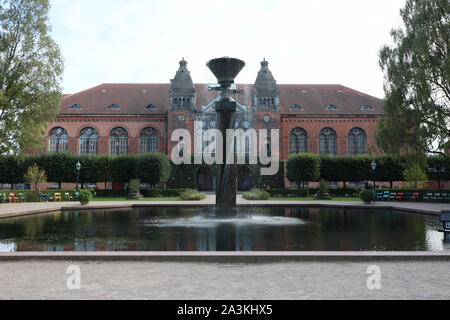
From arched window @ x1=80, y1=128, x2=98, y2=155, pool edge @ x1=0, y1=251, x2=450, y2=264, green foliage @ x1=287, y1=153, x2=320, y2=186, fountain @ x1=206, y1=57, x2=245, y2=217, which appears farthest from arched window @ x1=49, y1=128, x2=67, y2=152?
pool edge @ x1=0, y1=251, x2=450, y2=264

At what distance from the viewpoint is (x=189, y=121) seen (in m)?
42.7

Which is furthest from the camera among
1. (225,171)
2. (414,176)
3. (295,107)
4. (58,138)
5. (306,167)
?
(295,107)

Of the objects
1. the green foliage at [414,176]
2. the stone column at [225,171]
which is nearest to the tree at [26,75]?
the stone column at [225,171]

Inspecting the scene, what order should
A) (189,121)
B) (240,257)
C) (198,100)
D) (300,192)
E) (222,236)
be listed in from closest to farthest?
(240,257)
(222,236)
(300,192)
(189,121)
(198,100)

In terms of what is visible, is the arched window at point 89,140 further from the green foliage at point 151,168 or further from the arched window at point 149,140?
the green foliage at point 151,168

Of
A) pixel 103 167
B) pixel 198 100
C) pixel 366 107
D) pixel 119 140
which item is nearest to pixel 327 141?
pixel 366 107

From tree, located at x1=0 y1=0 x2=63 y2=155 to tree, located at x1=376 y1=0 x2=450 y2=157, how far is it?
73.0ft

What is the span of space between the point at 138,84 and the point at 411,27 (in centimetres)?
3825

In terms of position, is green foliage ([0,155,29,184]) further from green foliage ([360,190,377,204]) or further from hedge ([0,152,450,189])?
green foliage ([360,190,377,204])

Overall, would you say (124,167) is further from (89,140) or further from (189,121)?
(89,140)

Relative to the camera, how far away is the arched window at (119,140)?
142ft

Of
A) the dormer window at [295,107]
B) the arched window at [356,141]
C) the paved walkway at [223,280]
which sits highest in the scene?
the dormer window at [295,107]

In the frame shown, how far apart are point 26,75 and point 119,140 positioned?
75.9ft

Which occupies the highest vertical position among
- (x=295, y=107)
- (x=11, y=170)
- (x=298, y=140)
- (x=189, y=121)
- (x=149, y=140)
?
(x=295, y=107)
